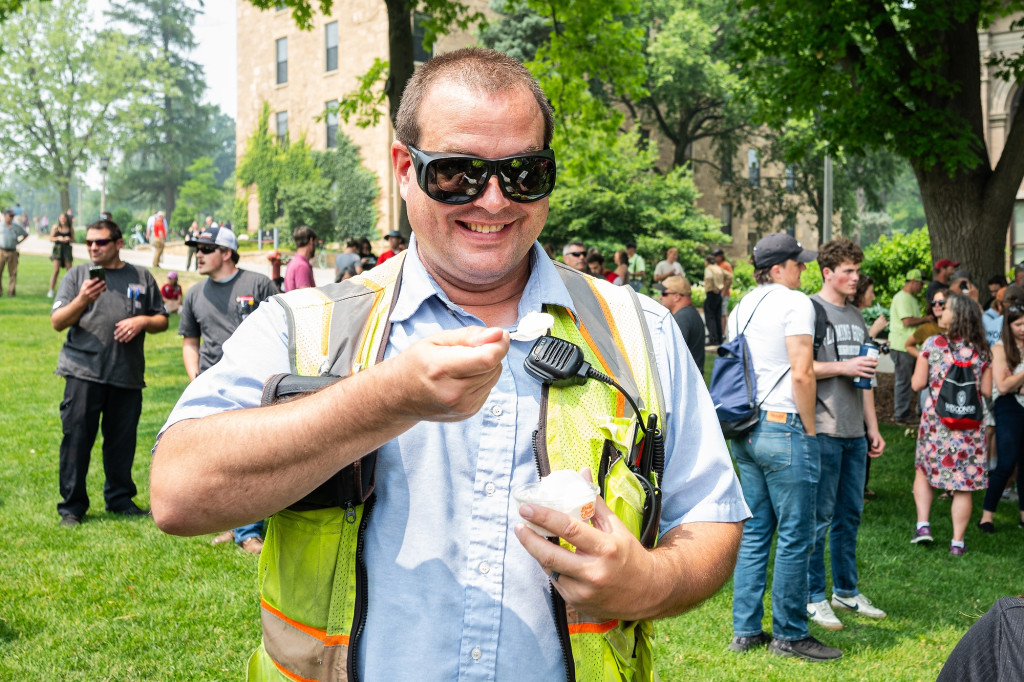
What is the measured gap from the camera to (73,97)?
4653 cm

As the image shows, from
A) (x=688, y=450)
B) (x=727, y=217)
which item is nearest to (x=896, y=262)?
(x=688, y=450)

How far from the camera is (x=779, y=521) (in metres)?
5.51

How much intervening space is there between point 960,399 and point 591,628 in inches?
270

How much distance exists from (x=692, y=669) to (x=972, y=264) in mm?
9194

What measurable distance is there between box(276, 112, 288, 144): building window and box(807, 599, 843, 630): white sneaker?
38384mm

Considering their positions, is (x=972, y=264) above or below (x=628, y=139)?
below

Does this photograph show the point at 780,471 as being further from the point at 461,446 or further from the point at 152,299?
the point at 152,299

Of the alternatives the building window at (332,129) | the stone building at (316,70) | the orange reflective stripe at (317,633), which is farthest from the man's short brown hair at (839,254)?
the building window at (332,129)

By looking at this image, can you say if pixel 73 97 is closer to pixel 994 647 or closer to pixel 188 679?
pixel 188 679

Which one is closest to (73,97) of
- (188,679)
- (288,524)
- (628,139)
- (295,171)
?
(295,171)

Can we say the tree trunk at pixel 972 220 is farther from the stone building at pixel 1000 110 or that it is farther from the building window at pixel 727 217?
the building window at pixel 727 217

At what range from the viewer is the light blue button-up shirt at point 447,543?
175 centimetres

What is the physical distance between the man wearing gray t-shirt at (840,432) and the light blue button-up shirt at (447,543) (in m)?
4.22

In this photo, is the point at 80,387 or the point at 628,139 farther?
the point at 628,139
